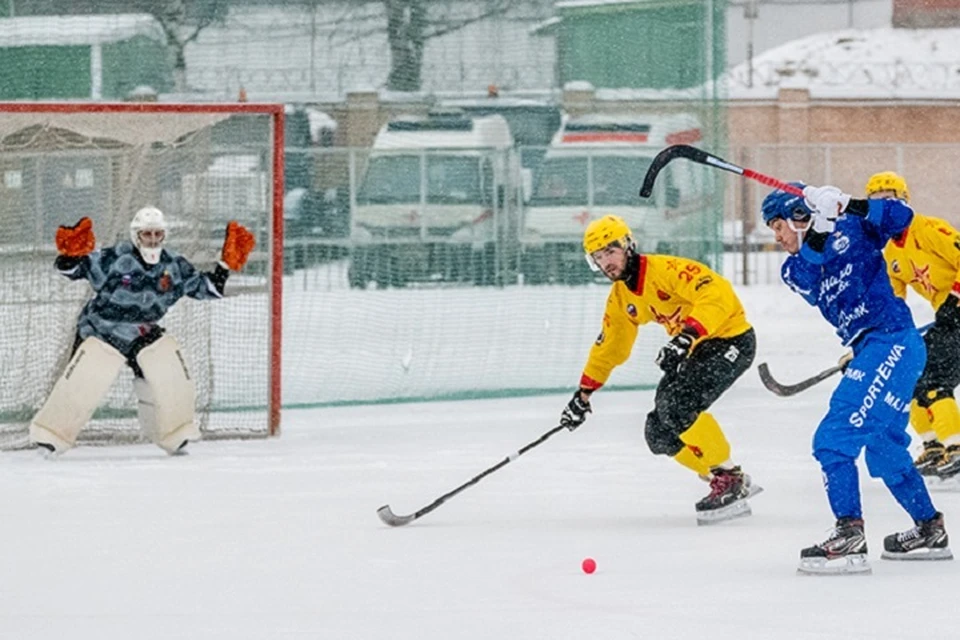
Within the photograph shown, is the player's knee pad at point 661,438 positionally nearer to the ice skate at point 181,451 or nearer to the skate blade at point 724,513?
the skate blade at point 724,513

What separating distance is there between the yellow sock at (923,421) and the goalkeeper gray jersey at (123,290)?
9.79 ft

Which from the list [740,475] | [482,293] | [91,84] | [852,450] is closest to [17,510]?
[740,475]

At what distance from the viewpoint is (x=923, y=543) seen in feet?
18.7

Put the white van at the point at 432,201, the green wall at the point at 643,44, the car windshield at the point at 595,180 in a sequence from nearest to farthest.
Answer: the green wall at the point at 643,44
the white van at the point at 432,201
the car windshield at the point at 595,180

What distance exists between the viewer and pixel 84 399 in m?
8.57

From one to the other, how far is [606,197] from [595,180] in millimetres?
174

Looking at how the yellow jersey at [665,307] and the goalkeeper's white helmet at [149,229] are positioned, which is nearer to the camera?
the yellow jersey at [665,307]

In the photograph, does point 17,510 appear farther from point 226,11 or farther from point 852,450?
point 226,11

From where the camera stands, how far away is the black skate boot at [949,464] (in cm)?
732

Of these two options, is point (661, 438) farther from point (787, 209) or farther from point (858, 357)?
point (787, 209)

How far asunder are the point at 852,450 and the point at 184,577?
1759mm

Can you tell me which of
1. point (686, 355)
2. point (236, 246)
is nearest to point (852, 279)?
point (686, 355)

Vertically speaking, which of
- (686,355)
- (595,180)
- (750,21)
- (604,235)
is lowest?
(686,355)

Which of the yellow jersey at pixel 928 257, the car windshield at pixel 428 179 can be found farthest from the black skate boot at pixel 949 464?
the car windshield at pixel 428 179
